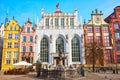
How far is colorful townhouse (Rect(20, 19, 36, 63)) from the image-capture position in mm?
46156

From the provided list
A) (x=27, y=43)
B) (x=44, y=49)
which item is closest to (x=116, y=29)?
(x=44, y=49)

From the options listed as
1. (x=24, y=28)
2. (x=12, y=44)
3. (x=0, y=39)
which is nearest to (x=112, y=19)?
(x=24, y=28)

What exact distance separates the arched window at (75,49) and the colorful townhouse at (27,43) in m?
11.8

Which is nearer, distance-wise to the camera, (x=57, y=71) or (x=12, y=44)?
(x=57, y=71)

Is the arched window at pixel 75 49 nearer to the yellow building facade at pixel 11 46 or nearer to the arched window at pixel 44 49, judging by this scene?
the arched window at pixel 44 49

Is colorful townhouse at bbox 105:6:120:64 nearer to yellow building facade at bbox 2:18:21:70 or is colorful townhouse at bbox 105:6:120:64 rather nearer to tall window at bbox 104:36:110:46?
tall window at bbox 104:36:110:46

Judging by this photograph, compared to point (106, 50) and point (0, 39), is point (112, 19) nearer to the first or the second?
point (106, 50)

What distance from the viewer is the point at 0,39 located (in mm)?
60000

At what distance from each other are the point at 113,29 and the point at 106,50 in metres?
6.84

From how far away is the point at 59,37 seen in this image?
4747 centimetres

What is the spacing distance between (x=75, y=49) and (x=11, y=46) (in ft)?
63.0

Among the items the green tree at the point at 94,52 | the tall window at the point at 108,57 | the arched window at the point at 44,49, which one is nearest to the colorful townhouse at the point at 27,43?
the arched window at the point at 44,49

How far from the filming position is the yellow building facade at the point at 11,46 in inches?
1818

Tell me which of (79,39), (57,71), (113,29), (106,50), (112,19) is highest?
(112,19)
